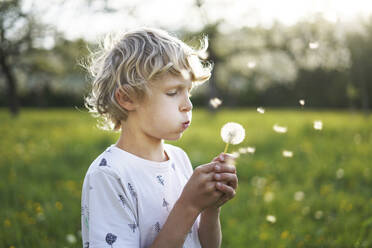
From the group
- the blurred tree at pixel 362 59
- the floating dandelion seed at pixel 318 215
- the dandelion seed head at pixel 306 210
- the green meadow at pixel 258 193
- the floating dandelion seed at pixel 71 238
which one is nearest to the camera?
the floating dandelion seed at pixel 71 238

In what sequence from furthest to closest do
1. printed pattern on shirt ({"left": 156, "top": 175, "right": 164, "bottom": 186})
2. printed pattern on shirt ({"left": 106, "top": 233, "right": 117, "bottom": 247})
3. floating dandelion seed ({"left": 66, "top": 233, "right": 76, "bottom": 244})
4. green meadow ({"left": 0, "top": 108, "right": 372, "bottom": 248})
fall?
green meadow ({"left": 0, "top": 108, "right": 372, "bottom": 248})
floating dandelion seed ({"left": 66, "top": 233, "right": 76, "bottom": 244})
printed pattern on shirt ({"left": 156, "top": 175, "right": 164, "bottom": 186})
printed pattern on shirt ({"left": 106, "top": 233, "right": 117, "bottom": 247})

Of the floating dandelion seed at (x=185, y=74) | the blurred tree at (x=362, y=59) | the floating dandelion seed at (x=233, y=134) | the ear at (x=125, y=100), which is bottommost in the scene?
the blurred tree at (x=362, y=59)

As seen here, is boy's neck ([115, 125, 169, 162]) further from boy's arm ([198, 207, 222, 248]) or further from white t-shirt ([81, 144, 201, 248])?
boy's arm ([198, 207, 222, 248])

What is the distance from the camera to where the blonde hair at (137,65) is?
133 cm

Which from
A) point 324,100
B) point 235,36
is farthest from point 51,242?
point 324,100

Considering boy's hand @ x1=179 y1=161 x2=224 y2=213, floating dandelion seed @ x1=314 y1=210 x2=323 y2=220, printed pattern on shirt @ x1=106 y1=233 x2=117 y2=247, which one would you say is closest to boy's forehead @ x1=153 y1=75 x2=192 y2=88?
boy's hand @ x1=179 y1=161 x2=224 y2=213

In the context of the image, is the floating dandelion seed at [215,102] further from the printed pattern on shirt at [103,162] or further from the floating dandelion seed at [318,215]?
the floating dandelion seed at [318,215]

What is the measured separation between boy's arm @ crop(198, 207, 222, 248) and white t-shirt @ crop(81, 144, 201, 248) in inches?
2.8

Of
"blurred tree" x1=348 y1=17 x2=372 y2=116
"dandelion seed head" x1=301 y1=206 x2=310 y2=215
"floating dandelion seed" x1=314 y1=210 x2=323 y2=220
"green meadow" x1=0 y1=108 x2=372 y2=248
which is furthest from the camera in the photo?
"blurred tree" x1=348 y1=17 x2=372 y2=116

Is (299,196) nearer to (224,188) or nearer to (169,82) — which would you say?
(224,188)

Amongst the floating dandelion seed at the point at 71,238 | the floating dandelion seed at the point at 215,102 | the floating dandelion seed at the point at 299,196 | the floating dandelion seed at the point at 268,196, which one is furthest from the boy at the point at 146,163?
the floating dandelion seed at the point at 299,196

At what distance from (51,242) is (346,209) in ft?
8.82

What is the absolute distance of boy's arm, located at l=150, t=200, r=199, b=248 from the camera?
1246 mm

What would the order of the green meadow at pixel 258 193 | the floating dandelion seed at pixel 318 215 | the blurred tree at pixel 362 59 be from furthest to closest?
the blurred tree at pixel 362 59 → the floating dandelion seed at pixel 318 215 → the green meadow at pixel 258 193
